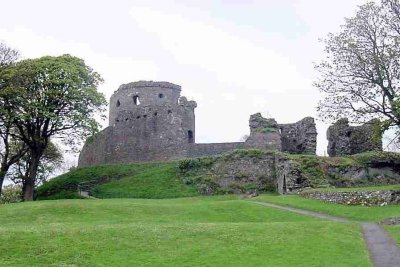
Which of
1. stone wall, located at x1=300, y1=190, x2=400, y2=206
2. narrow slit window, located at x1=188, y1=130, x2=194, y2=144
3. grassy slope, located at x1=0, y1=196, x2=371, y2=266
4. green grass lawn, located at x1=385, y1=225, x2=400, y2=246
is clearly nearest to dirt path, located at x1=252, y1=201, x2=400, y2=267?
green grass lawn, located at x1=385, y1=225, x2=400, y2=246

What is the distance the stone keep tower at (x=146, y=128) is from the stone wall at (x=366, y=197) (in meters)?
24.0

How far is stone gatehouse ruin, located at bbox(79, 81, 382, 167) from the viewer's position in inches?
2194

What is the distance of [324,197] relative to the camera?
38.0 m

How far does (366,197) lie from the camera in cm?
3547

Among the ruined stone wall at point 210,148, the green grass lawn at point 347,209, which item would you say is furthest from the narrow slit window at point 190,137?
the green grass lawn at point 347,209

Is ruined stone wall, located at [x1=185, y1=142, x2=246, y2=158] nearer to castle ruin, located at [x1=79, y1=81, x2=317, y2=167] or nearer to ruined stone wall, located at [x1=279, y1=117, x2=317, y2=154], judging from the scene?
castle ruin, located at [x1=79, y1=81, x2=317, y2=167]

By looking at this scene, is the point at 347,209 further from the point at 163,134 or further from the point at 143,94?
the point at 143,94

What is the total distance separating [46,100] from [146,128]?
578 inches

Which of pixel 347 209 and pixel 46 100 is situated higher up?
pixel 46 100

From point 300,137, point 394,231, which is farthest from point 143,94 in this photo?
point 394,231

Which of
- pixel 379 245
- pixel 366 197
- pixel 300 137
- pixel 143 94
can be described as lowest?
pixel 379 245

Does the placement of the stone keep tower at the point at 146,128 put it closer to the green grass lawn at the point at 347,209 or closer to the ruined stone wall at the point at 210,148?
the ruined stone wall at the point at 210,148

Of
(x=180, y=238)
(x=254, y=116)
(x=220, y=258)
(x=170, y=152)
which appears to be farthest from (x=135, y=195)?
(x=220, y=258)

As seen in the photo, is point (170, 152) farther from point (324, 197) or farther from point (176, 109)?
point (324, 197)
